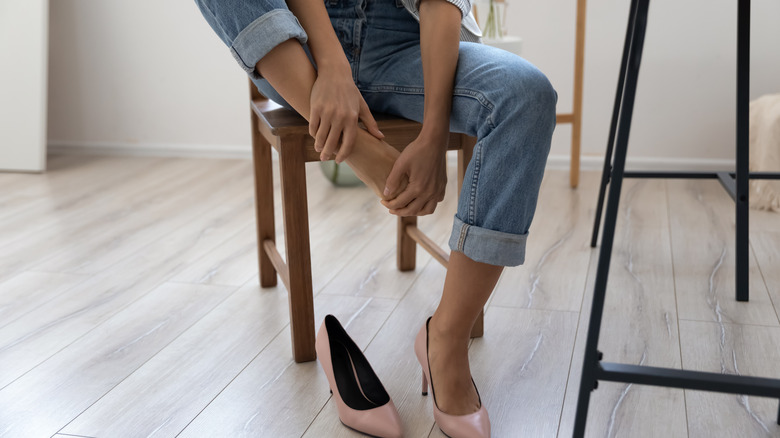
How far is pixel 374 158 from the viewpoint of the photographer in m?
0.94

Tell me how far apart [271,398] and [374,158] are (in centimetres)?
38

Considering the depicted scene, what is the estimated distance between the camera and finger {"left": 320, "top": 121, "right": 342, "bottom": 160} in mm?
925

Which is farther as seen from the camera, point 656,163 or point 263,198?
point 656,163

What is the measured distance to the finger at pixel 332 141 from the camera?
0.93 meters

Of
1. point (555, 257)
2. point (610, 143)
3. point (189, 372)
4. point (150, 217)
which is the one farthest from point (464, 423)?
point (150, 217)

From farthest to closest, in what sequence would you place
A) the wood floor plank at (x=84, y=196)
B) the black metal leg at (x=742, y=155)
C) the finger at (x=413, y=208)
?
the wood floor plank at (x=84, y=196)
the black metal leg at (x=742, y=155)
the finger at (x=413, y=208)

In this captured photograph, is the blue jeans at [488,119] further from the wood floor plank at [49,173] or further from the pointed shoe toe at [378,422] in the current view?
the wood floor plank at [49,173]

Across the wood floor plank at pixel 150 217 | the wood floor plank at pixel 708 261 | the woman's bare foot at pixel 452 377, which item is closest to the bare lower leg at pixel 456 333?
the woman's bare foot at pixel 452 377

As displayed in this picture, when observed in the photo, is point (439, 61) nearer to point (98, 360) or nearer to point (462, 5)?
point (462, 5)

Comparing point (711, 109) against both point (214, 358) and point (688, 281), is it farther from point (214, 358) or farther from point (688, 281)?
point (214, 358)

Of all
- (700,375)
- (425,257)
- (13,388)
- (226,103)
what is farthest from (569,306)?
(226,103)

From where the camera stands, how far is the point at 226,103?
271 cm

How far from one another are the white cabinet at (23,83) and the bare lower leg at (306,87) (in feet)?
6.27

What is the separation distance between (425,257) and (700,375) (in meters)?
0.91
